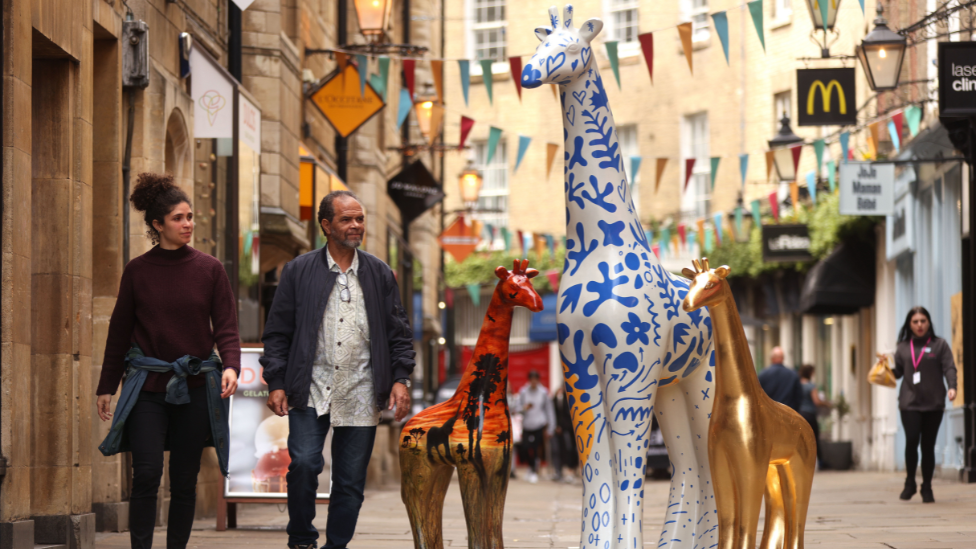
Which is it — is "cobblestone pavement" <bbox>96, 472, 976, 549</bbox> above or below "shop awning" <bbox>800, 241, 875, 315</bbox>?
below

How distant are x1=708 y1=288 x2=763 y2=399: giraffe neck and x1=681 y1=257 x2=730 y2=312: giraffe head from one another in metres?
0.04

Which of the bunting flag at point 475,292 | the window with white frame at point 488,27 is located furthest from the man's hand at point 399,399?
the window with white frame at point 488,27

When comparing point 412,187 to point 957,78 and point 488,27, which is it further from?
point 488,27

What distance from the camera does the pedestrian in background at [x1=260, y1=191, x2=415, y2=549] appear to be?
6473 millimetres

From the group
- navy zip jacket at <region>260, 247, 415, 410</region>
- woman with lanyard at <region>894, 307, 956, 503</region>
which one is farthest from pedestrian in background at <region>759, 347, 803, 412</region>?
navy zip jacket at <region>260, 247, 415, 410</region>

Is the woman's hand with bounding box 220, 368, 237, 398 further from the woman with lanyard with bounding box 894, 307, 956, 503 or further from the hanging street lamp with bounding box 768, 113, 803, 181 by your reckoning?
the hanging street lamp with bounding box 768, 113, 803, 181

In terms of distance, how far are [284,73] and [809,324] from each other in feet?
63.5

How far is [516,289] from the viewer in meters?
6.05

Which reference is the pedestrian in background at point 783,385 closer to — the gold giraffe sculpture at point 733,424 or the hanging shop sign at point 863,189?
the hanging shop sign at point 863,189

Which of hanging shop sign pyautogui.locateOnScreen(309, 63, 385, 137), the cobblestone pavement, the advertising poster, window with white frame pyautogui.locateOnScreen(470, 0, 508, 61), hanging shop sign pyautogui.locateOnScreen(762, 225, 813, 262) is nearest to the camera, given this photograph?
the cobblestone pavement

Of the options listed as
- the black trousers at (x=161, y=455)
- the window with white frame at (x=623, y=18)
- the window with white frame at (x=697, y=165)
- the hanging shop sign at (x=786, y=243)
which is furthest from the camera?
the window with white frame at (x=623, y=18)

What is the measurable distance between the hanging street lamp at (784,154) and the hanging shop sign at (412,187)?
6517 millimetres

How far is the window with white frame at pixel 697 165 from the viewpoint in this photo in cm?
3691

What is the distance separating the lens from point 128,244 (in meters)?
10.5
